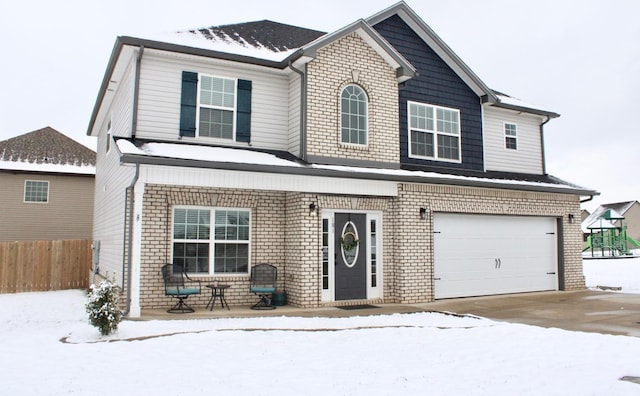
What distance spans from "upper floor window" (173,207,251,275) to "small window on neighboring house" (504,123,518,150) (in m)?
9.12

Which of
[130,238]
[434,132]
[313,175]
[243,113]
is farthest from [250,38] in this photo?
[130,238]

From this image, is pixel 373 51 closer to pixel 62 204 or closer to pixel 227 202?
pixel 227 202

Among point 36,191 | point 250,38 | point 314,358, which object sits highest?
point 250,38

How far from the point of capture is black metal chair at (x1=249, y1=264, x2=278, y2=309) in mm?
11223

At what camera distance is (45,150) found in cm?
2388

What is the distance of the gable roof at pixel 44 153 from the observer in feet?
73.7

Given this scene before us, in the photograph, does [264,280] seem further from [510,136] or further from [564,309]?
[510,136]

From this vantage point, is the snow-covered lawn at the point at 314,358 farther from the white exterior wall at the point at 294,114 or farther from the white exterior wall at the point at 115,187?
the white exterior wall at the point at 294,114

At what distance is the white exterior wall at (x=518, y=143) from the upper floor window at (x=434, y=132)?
1518mm

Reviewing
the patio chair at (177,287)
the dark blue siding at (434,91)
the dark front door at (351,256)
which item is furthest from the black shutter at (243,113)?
the dark blue siding at (434,91)

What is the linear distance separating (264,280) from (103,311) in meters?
4.11

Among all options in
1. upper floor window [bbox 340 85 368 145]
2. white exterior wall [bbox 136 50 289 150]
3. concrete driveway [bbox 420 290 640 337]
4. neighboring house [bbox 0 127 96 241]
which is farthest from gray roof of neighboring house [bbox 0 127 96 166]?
concrete driveway [bbox 420 290 640 337]

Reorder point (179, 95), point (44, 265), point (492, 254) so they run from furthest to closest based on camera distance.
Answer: point (44, 265) < point (492, 254) < point (179, 95)

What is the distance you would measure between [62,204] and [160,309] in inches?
571
